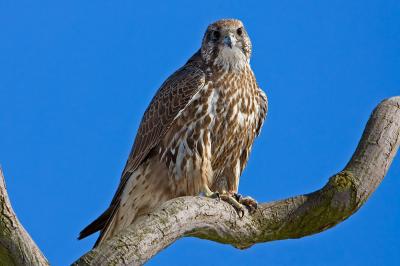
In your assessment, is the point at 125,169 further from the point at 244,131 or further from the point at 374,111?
the point at 374,111

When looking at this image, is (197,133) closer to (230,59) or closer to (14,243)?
(230,59)

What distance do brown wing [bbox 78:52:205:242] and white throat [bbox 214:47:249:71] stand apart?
0.16 metres

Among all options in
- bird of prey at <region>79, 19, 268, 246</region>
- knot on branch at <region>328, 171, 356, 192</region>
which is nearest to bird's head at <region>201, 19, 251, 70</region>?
bird of prey at <region>79, 19, 268, 246</region>

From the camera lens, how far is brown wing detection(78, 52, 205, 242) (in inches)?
245

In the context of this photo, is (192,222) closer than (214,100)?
Yes

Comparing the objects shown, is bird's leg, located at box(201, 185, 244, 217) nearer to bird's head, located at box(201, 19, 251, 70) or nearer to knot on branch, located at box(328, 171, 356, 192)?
knot on branch, located at box(328, 171, 356, 192)

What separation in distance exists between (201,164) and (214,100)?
46 cm

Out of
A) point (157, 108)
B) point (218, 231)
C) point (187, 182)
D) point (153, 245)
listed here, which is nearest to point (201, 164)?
point (187, 182)

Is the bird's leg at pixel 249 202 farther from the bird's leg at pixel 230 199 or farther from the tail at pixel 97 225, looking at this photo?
the tail at pixel 97 225

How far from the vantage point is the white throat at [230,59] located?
6.37m

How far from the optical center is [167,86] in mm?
6516

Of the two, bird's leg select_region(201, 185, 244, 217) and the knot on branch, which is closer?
the knot on branch

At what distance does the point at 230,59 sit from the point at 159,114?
0.64 m

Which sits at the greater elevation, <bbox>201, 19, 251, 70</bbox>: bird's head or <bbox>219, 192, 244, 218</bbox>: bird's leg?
<bbox>201, 19, 251, 70</bbox>: bird's head
